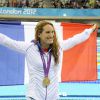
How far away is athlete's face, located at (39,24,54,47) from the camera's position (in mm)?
3100

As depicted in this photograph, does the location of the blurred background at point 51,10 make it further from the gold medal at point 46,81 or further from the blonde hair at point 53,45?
the gold medal at point 46,81

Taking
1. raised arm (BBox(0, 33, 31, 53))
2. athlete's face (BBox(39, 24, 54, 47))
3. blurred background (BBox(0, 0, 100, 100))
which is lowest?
blurred background (BBox(0, 0, 100, 100))

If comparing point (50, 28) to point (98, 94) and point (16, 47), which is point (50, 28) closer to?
point (16, 47)

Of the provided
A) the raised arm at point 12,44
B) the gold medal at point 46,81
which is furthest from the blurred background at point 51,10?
the gold medal at point 46,81


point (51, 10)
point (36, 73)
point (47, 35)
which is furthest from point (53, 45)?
point (51, 10)

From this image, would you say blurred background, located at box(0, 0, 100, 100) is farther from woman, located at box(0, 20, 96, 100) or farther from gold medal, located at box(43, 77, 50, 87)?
gold medal, located at box(43, 77, 50, 87)

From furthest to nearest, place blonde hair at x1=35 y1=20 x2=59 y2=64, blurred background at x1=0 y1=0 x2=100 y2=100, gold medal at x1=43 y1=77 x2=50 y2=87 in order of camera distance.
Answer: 1. blurred background at x1=0 y1=0 x2=100 y2=100
2. blonde hair at x1=35 y1=20 x2=59 y2=64
3. gold medal at x1=43 y1=77 x2=50 y2=87

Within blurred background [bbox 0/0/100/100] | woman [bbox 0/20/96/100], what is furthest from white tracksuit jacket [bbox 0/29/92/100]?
blurred background [bbox 0/0/100/100]

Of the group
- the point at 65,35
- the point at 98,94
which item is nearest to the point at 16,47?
the point at 65,35

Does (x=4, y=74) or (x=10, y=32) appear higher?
(x=10, y=32)

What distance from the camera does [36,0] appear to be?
2164cm

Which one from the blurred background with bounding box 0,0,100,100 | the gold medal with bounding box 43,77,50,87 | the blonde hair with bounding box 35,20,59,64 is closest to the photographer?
the gold medal with bounding box 43,77,50,87

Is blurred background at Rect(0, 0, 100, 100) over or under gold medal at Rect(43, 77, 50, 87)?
under

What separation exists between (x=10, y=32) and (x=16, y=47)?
2.34m
